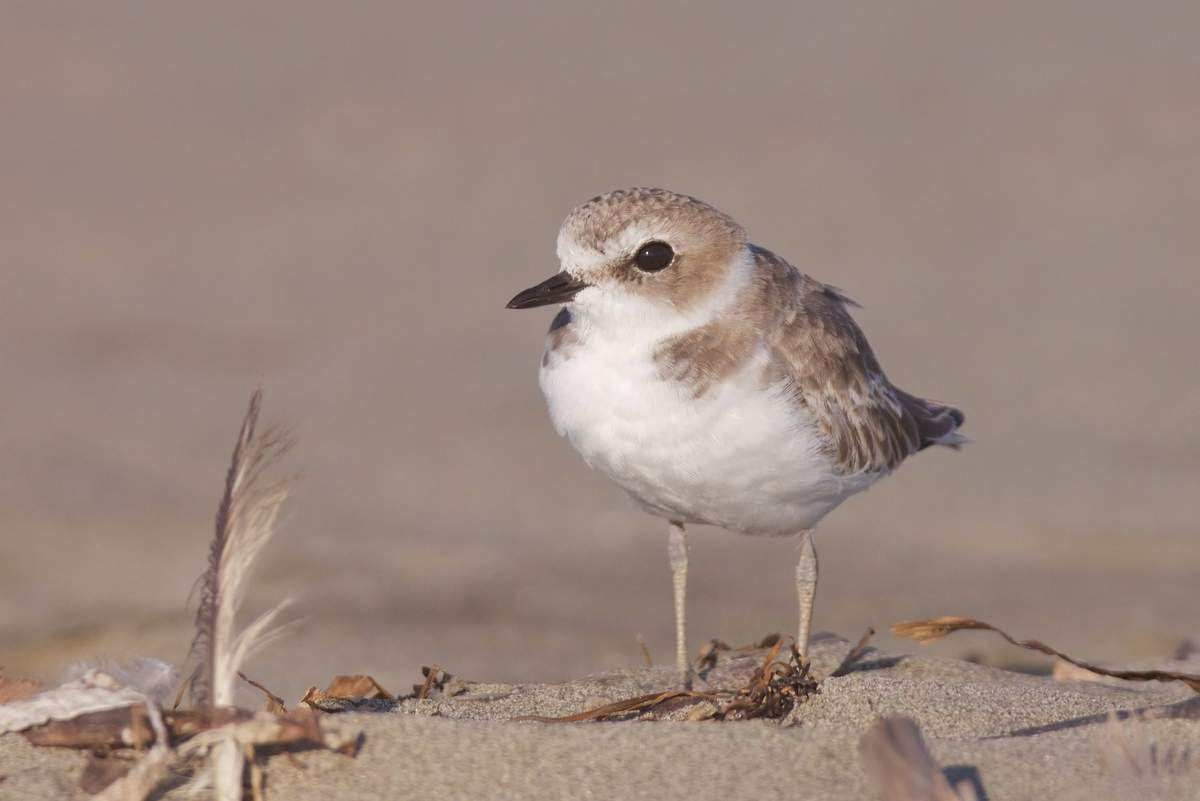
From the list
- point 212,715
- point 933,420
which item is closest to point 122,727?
point 212,715

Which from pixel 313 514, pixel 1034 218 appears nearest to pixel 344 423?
pixel 313 514

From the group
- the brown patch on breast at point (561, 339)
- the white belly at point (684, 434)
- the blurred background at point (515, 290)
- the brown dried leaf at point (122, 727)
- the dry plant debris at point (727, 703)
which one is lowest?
the brown dried leaf at point (122, 727)

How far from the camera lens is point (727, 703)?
3.51 meters

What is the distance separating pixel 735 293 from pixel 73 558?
10.7 feet

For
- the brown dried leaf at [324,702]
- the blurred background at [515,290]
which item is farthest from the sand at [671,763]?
the blurred background at [515,290]

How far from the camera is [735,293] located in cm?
411

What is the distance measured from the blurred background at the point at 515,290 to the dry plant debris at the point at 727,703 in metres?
1.79

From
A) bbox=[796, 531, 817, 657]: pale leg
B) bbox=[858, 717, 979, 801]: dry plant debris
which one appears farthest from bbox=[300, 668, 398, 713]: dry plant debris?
bbox=[858, 717, 979, 801]: dry plant debris

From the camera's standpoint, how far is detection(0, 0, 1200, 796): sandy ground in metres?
6.18

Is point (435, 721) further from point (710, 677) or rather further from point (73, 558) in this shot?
point (73, 558)

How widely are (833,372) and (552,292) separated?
81cm

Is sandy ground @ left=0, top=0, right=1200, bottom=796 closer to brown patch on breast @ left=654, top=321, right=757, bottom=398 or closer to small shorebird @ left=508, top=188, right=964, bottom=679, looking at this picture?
small shorebird @ left=508, top=188, right=964, bottom=679

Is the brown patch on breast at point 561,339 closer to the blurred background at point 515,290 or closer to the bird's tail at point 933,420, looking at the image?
the bird's tail at point 933,420

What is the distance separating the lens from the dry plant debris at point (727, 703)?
11.0ft
